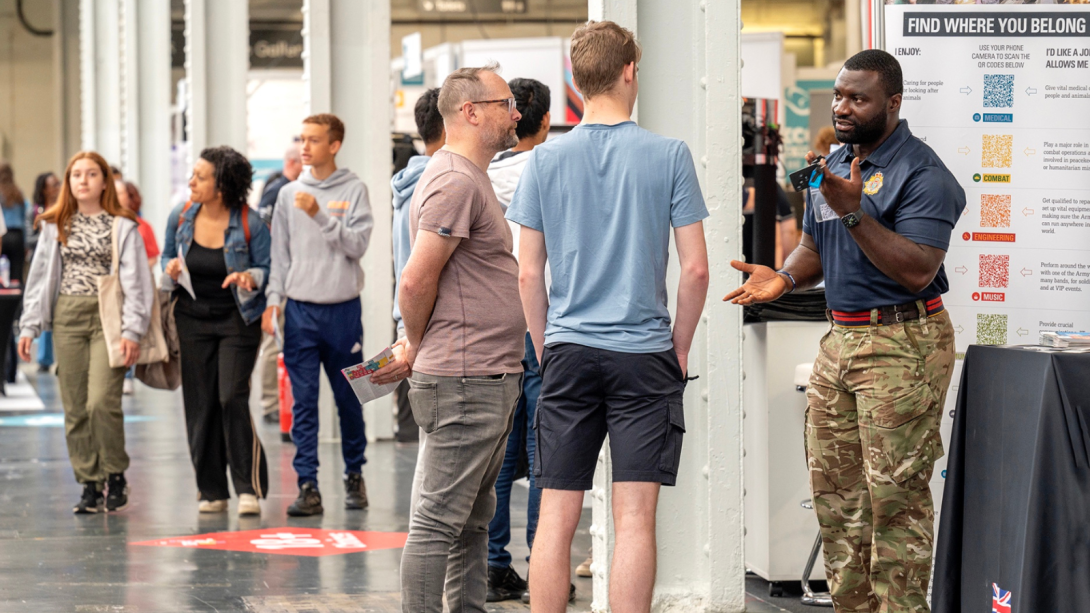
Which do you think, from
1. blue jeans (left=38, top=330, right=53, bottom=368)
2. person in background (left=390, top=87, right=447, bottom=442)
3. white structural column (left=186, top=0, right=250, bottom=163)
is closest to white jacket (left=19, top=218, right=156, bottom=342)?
person in background (left=390, top=87, right=447, bottom=442)

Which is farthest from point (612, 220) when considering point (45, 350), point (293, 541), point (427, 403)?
point (45, 350)

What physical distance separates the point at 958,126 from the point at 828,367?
0.97 metres

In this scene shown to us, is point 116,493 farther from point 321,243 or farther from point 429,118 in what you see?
point 429,118

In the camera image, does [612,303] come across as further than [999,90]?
No

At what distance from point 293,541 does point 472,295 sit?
268cm

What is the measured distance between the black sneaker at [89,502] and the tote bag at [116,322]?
653 mm

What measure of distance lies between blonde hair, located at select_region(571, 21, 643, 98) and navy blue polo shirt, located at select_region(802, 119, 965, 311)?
78cm

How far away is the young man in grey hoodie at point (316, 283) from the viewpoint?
6.56 metres

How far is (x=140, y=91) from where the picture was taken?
54.0 feet

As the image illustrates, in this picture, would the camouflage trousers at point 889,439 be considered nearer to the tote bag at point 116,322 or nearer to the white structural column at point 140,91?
the tote bag at point 116,322

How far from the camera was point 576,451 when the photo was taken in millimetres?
3396

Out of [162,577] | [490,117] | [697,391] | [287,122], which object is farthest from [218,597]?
[287,122]

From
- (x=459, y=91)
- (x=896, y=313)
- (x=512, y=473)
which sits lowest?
(x=512, y=473)

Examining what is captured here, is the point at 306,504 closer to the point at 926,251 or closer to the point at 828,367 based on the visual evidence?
the point at 828,367
